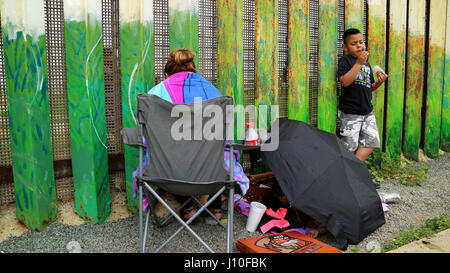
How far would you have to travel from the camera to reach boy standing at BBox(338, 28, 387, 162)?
13.6 feet

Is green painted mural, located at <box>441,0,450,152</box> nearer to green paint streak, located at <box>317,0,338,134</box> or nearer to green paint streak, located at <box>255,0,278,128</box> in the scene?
green paint streak, located at <box>317,0,338,134</box>

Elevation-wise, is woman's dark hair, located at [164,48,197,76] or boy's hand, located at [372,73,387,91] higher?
woman's dark hair, located at [164,48,197,76]

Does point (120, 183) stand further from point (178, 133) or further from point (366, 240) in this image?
point (366, 240)

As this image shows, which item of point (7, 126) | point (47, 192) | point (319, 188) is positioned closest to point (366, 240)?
point (319, 188)

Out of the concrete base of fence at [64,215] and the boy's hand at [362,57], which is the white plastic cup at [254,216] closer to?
the concrete base of fence at [64,215]

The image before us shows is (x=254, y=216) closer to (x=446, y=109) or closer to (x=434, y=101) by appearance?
(x=434, y=101)

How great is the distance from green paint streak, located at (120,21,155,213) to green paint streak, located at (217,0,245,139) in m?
0.72

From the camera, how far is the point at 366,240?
2.97 meters

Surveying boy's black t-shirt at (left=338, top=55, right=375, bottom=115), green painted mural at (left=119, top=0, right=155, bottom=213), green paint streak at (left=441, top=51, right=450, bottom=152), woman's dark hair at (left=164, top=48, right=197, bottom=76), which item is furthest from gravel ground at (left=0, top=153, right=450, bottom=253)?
green paint streak at (left=441, top=51, right=450, bottom=152)

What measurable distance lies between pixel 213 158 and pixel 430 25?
4.32 metres

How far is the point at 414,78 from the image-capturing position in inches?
199

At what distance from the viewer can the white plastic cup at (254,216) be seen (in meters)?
3.09

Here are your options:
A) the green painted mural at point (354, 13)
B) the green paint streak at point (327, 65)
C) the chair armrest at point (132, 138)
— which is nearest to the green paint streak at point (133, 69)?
the chair armrest at point (132, 138)

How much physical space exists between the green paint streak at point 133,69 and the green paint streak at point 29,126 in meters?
0.63
